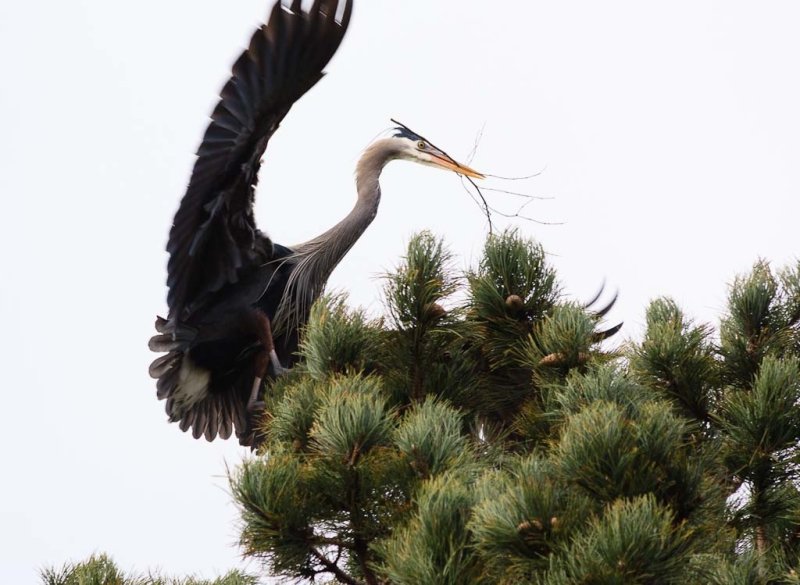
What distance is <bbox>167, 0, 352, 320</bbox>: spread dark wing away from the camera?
661cm

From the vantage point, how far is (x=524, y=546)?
4.01 meters

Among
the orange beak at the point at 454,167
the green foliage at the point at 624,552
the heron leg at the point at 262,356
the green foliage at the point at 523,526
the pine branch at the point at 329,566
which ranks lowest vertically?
the green foliage at the point at 624,552

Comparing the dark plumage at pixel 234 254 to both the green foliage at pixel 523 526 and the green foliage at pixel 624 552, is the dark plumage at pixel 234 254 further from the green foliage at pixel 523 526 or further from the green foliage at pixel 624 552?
the green foliage at pixel 624 552

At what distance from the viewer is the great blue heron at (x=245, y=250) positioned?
6.64 m

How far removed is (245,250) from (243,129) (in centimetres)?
84

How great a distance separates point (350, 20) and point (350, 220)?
4.99ft

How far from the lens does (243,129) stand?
6734mm

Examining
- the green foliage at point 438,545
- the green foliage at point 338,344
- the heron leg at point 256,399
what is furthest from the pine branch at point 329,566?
the heron leg at point 256,399

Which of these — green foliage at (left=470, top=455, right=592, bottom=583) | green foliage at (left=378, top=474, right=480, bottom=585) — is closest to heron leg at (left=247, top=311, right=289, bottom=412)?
green foliage at (left=378, top=474, right=480, bottom=585)

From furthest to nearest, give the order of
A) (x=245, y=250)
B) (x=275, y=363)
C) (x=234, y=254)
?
(x=245, y=250) → (x=234, y=254) → (x=275, y=363)

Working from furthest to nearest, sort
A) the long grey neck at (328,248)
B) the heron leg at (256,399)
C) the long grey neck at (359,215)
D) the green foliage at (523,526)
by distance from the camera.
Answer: the long grey neck at (359,215) < the long grey neck at (328,248) < the heron leg at (256,399) < the green foliage at (523,526)

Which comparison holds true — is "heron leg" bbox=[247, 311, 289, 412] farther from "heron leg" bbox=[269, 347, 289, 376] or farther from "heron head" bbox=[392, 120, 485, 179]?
"heron head" bbox=[392, 120, 485, 179]

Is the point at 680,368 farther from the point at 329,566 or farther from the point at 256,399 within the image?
the point at 256,399

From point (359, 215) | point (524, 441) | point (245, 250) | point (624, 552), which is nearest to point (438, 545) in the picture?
point (624, 552)
